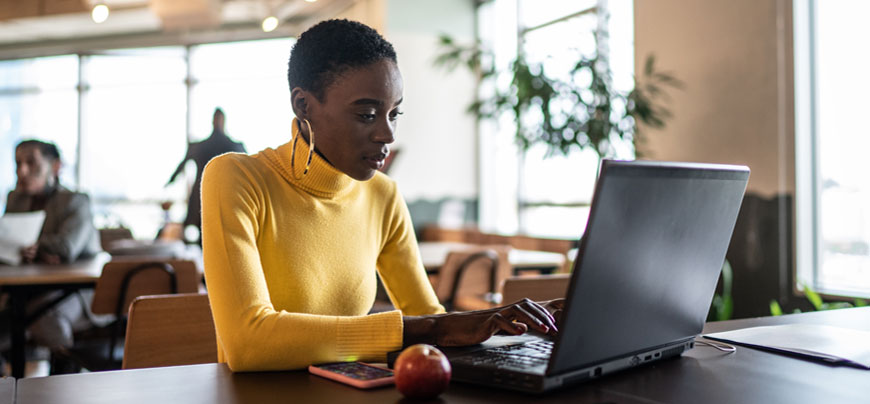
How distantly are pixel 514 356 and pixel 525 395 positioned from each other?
0.11 metres

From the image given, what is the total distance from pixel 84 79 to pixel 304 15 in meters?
2.60

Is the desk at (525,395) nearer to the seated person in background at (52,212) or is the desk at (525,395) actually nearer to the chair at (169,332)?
the chair at (169,332)

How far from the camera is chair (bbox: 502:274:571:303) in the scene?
85.6 inches

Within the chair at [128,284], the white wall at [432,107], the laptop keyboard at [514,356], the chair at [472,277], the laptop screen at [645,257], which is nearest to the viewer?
the laptop screen at [645,257]

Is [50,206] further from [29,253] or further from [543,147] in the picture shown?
[543,147]

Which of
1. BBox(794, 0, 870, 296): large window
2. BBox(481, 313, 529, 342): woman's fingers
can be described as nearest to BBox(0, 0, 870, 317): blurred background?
BBox(794, 0, 870, 296): large window

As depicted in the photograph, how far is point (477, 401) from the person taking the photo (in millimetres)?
862

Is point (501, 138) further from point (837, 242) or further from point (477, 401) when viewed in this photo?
point (477, 401)

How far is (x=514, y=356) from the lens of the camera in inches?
39.1

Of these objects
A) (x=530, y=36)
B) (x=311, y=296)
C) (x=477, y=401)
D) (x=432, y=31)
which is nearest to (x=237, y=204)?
(x=311, y=296)

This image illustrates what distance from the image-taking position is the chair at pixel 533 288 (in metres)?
2.17

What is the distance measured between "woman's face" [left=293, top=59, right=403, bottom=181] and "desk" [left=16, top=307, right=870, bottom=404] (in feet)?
1.39

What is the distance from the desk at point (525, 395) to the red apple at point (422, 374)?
0.09 ft

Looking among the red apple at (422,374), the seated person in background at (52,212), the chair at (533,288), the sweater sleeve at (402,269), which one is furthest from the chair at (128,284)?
the red apple at (422,374)
